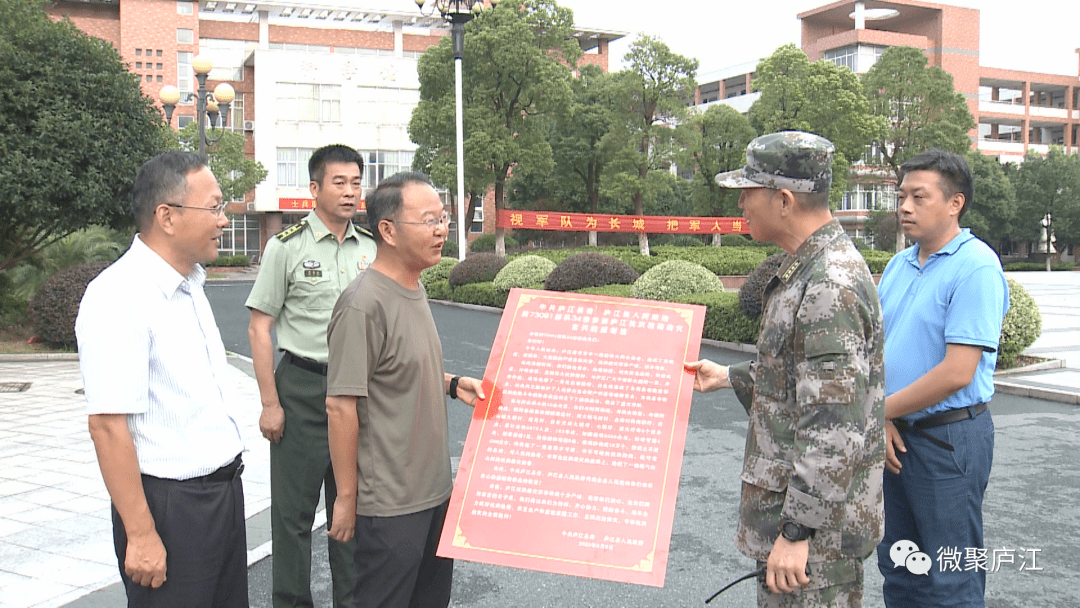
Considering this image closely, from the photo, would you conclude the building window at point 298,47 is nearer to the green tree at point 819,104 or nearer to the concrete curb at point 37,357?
the green tree at point 819,104

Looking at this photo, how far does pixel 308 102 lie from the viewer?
42219mm

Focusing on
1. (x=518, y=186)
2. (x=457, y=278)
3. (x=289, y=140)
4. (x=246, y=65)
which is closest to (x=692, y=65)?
(x=518, y=186)

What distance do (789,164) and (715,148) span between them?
29.9m

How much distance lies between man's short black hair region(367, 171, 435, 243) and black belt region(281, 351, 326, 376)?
35.8 inches

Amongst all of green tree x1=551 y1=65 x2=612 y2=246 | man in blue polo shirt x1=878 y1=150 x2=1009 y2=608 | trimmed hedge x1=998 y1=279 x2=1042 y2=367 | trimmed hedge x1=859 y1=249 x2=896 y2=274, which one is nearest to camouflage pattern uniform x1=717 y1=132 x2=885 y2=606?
man in blue polo shirt x1=878 y1=150 x2=1009 y2=608

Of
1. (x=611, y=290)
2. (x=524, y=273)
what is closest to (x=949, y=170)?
(x=611, y=290)

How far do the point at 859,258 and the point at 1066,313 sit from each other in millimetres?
Result: 18094

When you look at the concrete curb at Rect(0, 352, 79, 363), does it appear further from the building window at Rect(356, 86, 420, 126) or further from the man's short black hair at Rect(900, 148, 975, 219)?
the building window at Rect(356, 86, 420, 126)

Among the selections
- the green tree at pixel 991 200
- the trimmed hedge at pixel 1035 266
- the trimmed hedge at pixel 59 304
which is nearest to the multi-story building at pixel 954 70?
the green tree at pixel 991 200

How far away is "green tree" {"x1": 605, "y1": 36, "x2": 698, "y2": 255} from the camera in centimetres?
2764

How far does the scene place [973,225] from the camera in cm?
3884

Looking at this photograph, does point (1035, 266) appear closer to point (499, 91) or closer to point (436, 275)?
point (499, 91)

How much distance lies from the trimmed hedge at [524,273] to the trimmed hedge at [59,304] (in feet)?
25.3

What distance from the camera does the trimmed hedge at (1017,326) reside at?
9.02m
